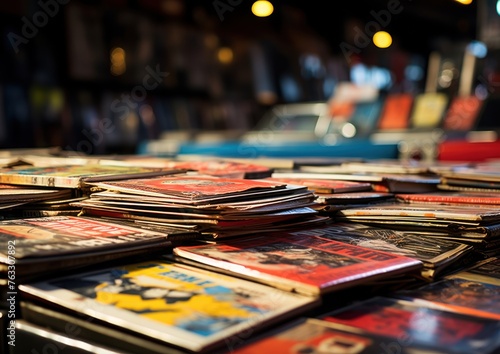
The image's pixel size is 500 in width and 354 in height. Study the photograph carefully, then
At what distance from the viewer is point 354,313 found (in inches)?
34.5

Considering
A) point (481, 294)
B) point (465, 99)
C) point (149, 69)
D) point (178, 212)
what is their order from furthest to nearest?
point (149, 69), point (465, 99), point (178, 212), point (481, 294)

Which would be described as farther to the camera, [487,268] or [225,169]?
[225,169]

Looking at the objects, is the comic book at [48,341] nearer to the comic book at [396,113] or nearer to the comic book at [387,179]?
the comic book at [387,179]

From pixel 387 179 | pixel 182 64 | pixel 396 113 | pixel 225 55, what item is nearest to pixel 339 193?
pixel 387 179

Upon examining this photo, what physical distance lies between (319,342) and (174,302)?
0.22 m

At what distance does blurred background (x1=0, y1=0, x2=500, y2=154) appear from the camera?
422 centimetres

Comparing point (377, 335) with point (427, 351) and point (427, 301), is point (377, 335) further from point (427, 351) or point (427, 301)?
point (427, 301)

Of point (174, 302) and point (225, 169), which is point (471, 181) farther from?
point (174, 302)

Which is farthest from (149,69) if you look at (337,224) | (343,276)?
(343,276)

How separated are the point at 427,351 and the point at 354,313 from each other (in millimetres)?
160

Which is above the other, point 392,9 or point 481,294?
point 392,9

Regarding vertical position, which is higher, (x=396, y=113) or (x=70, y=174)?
(x=396, y=113)

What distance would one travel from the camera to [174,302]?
846 millimetres

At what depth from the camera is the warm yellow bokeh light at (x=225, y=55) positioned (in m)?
6.00
